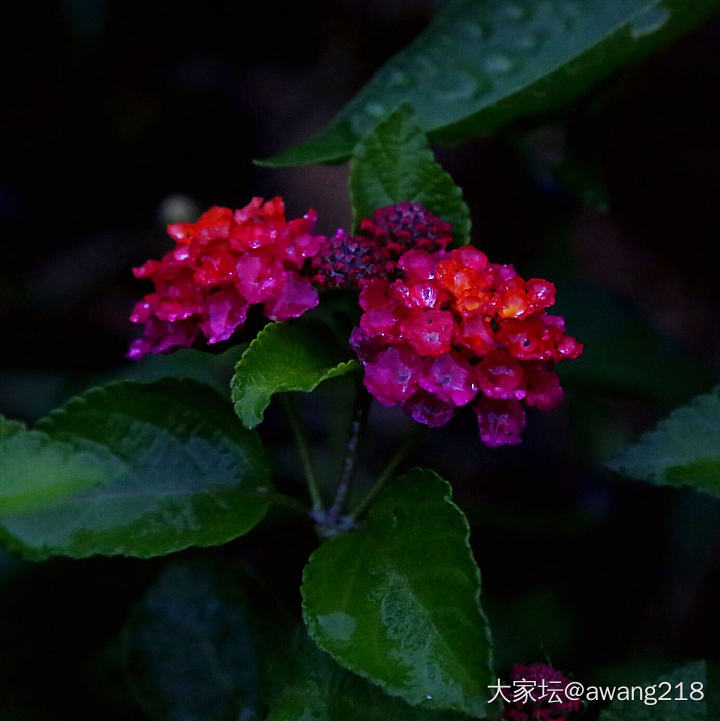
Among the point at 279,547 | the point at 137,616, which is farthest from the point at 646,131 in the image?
the point at 137,616

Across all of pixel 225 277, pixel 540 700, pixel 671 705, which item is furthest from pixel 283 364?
pixel 671 705

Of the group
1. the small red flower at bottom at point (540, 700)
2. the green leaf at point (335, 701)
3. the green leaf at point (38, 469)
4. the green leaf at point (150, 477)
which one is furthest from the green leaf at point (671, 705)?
the green leaf at point (38, 469)

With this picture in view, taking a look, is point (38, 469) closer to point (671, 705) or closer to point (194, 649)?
point (194, 649)

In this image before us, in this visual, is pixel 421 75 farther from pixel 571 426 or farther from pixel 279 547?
pixel 571 426

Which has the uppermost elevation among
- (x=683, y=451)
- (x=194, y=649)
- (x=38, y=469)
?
(x=38, y=469)

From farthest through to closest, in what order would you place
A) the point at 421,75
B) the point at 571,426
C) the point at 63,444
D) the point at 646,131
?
the point at 646,131 < the point at 571,426 < the point at 421,75 < the point at 63,444

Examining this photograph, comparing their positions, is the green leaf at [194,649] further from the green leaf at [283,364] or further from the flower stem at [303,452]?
the green leaf at [283,364]
